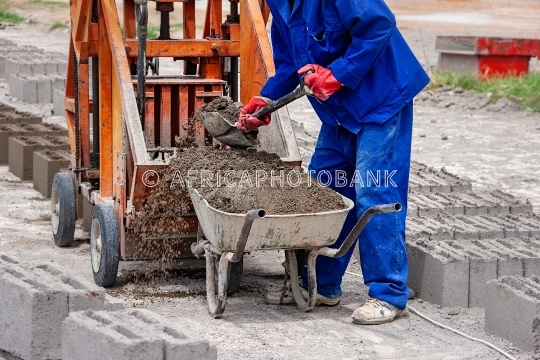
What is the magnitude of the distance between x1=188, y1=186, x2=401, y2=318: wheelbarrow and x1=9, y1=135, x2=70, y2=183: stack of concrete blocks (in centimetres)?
408

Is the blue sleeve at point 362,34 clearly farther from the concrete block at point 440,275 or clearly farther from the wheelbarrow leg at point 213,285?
the concrete block at point 440,275

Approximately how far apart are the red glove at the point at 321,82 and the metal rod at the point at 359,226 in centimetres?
68

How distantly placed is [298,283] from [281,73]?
4.03ft

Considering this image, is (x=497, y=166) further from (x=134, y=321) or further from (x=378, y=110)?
(x=134, y=321)

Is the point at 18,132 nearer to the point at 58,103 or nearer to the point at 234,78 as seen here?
the point at 58,103

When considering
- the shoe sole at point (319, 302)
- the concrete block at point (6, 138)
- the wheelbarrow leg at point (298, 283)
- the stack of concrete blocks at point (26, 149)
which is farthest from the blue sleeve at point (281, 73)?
the concrete block at point (6, 138)

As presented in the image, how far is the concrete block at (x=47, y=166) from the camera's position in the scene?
8.93 meters

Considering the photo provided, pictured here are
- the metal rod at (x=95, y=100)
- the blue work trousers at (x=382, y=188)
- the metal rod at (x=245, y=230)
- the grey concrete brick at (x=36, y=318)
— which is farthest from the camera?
the metal rod at (x=95, y=100)

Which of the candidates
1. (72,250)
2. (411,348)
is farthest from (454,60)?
(411,348)

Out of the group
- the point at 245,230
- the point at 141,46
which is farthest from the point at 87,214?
the point at 245,230

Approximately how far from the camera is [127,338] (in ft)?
14.4

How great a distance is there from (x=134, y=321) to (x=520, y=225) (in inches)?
139

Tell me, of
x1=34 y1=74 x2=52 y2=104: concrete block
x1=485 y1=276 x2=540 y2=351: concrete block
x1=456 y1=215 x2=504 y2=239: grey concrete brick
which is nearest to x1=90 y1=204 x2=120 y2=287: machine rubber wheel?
x1=485 y1=276 x2=540 y2=351: concrete block

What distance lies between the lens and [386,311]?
5.96 meters
